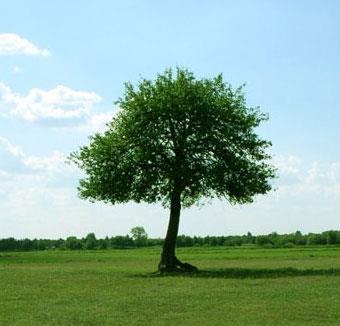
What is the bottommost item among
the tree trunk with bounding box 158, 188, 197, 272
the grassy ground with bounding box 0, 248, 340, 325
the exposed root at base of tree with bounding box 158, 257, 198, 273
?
the grassy ground with bounding box 0, 248, 340, 325

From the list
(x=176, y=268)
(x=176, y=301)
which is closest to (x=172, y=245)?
(x=176, y=268)

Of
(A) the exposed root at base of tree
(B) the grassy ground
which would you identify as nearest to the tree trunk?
(A) the exposed root at base of tree

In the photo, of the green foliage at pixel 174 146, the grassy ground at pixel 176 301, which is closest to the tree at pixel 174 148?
the green foliage at pixel 174 146

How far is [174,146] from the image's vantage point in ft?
162

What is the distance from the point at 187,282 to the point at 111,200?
14.5m

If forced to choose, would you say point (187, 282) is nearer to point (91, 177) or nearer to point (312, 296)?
point (312, 296)

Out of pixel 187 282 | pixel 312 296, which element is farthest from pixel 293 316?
pixel 187 282

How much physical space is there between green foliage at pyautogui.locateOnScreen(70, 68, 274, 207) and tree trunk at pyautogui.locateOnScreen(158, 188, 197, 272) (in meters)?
1.07

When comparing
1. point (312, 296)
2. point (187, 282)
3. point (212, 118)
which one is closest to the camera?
point (312, 296)

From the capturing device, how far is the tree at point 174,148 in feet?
159

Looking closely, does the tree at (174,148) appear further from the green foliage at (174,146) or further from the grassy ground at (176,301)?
the grassy ground at (176,301)

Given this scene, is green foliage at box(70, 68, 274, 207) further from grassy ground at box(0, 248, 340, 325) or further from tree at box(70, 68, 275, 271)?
grassy ground at box(0, 248, 340, 325)

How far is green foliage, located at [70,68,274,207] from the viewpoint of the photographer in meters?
48.5

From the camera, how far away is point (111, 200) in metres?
50.6
